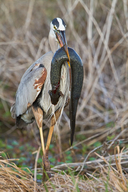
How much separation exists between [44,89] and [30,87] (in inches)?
5.7

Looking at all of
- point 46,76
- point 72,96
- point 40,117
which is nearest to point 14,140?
point 40,117

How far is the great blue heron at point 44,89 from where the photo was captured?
2.71 m

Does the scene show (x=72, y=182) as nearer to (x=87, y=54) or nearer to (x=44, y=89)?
(x=44, y=89)

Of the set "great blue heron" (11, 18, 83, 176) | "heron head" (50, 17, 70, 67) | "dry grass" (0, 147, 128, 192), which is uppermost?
"heron head" (50, 17, 70, 67)

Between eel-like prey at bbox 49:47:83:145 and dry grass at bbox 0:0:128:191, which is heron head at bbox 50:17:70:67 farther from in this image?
dry grass at bbox 0:0:128:191

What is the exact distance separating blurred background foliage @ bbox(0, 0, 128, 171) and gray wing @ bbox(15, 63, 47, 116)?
85 centimetres

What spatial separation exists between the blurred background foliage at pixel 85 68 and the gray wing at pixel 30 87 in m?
0.85

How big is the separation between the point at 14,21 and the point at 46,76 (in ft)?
11.6

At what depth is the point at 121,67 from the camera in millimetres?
5105

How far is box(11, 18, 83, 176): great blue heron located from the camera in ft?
8.89

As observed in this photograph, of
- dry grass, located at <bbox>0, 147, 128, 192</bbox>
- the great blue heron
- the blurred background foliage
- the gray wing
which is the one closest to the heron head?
the great blue heron

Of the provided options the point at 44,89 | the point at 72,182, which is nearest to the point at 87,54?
the point at 44,89

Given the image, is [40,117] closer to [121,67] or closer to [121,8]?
[121,67]

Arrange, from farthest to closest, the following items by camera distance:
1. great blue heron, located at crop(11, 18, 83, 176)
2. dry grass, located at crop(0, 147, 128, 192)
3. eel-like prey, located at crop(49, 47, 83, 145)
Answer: great blue heron, located at crop(11, 18, 83, 176) → eel-like prey, located at crop(49, 47, 83, 145) → dry grass, located at crop(0, 147, 128, 192)
